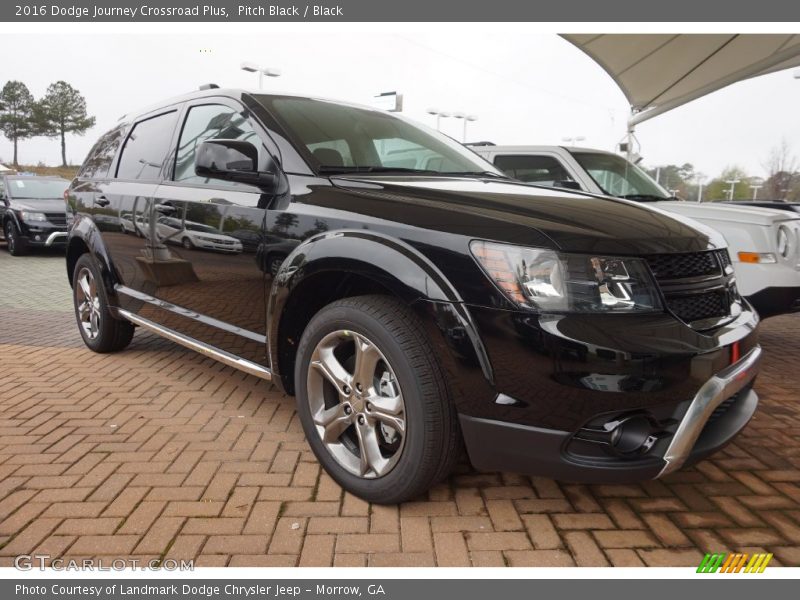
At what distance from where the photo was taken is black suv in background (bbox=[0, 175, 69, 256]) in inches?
449

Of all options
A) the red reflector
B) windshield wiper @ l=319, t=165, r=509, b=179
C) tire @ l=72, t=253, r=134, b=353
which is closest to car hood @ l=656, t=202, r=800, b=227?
windshield wiper @ l=319, t=165, r=509, b=179

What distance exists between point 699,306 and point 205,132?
264 cm

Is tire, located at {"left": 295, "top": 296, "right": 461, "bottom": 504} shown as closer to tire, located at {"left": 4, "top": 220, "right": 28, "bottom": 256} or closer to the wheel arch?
the wheel arch

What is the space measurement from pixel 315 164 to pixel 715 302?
174 centimetres

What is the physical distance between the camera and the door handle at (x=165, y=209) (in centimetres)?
308

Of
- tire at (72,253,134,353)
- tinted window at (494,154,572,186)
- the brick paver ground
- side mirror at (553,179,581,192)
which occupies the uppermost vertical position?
tinted window at (494,154,572,186)

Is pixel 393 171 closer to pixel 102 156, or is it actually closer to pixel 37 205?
pixel 102 156

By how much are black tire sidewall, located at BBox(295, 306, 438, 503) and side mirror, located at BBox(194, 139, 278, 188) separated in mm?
717

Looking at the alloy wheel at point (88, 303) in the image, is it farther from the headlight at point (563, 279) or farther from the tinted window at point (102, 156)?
the headlight at point (563, 279)

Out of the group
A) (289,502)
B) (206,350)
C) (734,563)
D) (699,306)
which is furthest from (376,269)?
(734,563)

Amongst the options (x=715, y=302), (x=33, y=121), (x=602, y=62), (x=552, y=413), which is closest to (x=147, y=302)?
(x=552, y=413)

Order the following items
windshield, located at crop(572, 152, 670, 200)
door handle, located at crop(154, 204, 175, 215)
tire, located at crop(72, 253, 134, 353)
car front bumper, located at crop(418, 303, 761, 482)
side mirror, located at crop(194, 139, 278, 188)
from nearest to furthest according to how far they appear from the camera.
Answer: car front bumper, located at crop(418, 303, 761, 482), side mirror, located at crop(194, 139, 278, 188), door handle, located at crop(154, 204, 175, 215), tire, located at crop(72, 253, 134, 353), windshield, located at crop(572, 152, 670, 200)

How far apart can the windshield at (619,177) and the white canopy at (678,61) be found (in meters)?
7.99

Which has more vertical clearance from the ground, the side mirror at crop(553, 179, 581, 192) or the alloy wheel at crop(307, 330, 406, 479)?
the side mirror at crop(553, 179, 581, 192)
